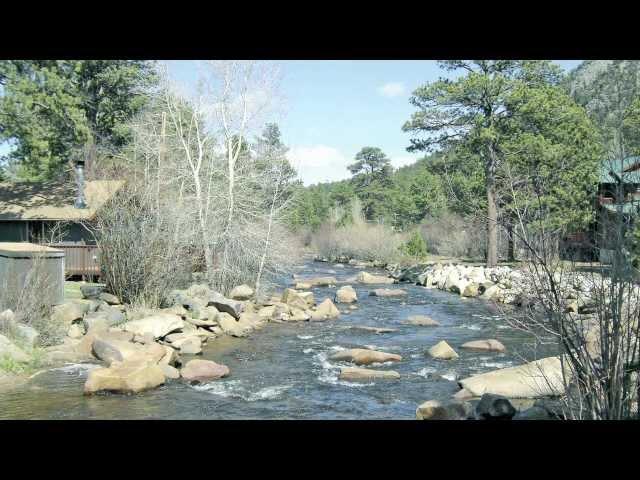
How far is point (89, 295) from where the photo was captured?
12539 mm

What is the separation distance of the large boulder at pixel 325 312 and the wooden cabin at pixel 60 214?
6178mm

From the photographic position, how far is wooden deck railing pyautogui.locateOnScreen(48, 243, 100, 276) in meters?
15.9

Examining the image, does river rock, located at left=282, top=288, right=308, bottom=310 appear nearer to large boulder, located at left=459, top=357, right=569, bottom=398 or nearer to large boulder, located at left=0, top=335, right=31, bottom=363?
large boulder, located at left=459, top=357, right=569, bottom=398

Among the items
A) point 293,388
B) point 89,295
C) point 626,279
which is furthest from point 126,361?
point 626,279

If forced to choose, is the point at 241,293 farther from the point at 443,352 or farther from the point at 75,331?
the point at 443,352

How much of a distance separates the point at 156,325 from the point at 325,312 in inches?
208

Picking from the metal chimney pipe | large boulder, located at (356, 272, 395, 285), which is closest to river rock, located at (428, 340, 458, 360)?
the metal chimney pipe

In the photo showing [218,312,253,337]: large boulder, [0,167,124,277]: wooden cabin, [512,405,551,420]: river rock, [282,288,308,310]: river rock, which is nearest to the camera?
[512,405,551,420]: river rock

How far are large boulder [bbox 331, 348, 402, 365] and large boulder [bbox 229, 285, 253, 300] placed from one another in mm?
6008

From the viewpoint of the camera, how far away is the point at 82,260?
1595 centimetres

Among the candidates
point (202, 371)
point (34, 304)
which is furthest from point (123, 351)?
point (34, 304)

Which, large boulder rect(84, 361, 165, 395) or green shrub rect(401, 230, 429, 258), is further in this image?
green shrub rect(401, 230, 429, 258)
